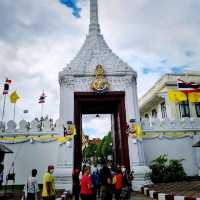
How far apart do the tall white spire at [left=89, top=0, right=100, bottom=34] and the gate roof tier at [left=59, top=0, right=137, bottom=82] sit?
0.30m

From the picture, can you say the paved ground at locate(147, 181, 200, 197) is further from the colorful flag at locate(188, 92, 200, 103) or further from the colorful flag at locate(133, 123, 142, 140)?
the colorful flag at locate(188, 92, 200, 103)

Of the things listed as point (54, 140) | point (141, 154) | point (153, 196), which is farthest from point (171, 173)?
point (54, 140)

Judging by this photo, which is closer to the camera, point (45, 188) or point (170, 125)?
point (45, 188)

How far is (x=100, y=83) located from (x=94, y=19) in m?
7.02

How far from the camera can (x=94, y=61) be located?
702 inches

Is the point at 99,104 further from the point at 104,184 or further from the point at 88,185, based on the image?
the point at 88,185

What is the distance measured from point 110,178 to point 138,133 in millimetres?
6802

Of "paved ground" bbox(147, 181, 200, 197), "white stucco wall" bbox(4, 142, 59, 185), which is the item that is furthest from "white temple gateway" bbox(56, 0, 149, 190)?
"paved ground" bbox(147, 181, 200, 197)

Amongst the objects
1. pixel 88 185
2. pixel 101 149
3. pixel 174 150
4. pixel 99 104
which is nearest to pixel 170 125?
pixel 174 150

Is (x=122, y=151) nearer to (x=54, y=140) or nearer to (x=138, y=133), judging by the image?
(x=138, y=133)

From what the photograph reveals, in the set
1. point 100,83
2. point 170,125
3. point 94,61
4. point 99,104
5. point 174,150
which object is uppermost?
point 94,61

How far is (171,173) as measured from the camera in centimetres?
1579

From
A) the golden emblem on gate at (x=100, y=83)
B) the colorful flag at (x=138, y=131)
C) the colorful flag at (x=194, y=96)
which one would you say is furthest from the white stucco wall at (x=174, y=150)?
the golden emblem on gate at (x=100, y=83)

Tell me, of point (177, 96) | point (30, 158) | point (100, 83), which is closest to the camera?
point (30, 158)
